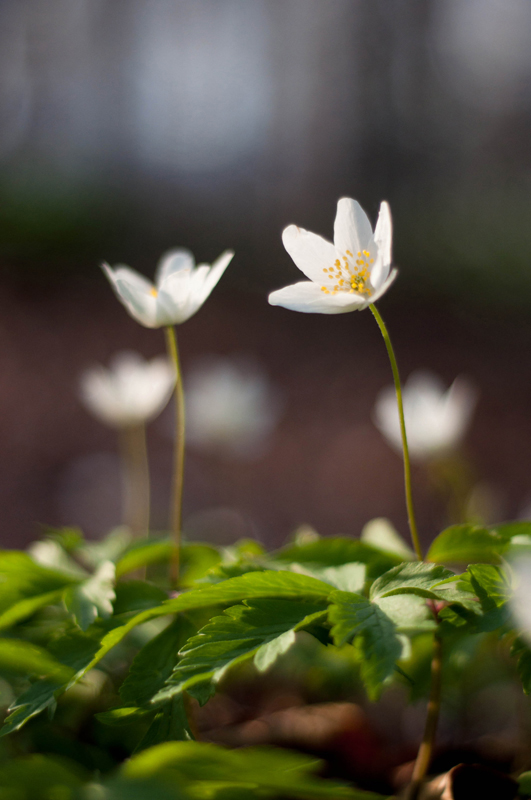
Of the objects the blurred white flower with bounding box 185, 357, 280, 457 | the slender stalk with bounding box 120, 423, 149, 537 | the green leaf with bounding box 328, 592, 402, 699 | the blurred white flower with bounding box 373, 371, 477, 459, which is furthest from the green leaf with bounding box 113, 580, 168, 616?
the slender stalk with bounding box 120, 423, 149, 537

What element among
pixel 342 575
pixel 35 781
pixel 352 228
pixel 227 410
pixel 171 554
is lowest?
pixel 227 410

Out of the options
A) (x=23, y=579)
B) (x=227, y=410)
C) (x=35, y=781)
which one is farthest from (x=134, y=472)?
(x=35, y=781)

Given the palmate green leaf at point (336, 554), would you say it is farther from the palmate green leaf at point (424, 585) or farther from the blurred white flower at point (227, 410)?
the blurred white flower at point (227, 410)

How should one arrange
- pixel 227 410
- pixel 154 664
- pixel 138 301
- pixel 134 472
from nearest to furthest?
pixel 154 664 < pixel 138 301 < pixel 227 410 < pixel 134 472

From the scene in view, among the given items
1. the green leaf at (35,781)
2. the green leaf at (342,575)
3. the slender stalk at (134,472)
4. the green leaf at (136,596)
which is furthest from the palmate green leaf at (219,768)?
the slender stalk at (134,472)

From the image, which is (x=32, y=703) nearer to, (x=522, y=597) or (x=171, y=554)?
(x=171, y=554)

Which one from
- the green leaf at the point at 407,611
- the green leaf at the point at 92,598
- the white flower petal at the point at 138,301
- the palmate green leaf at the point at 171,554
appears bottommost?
the palmate green leaf at the point at 171,554

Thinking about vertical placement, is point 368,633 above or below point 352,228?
below
